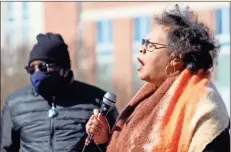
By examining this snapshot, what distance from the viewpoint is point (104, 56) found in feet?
84.3

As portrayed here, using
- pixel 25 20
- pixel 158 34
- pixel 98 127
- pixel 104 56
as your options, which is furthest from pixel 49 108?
pixel 25 20

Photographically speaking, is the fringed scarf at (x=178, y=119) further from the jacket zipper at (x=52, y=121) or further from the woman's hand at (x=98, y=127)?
the jacket zipper at (x=52, y=121)

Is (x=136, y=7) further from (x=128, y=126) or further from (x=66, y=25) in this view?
(x=128, y=126)

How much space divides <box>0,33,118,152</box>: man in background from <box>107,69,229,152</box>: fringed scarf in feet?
3.57

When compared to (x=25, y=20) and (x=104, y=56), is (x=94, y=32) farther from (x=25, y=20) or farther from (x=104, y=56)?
(x=25, y=20)

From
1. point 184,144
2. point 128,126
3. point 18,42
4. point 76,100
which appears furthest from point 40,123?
point 18,42

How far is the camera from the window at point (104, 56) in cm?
2523

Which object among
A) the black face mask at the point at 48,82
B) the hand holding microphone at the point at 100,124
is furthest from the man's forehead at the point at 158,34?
the black face mask at the point at 48,82

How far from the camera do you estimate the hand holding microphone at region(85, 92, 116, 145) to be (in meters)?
2.50

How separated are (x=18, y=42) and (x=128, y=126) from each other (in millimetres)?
23951

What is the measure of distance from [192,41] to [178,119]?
13.3 inches

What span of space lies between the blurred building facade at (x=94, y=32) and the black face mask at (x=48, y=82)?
20.0 meters

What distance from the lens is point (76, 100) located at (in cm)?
352

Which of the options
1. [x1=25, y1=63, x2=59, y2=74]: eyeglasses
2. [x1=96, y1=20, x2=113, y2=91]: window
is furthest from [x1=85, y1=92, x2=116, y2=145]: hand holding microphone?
[x1=96, y1=20, x2=113, y2=91]: window
